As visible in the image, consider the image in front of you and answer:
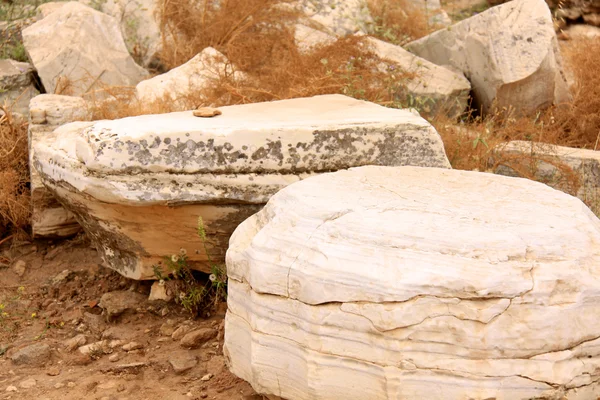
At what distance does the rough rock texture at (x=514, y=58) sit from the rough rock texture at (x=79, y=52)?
2494 millimetres

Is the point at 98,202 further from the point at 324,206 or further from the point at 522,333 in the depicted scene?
the point at 522,333

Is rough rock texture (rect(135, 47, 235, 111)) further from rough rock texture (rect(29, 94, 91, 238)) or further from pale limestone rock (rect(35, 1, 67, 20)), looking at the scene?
pale limestone rock (rect(35, 1, 67, 20))

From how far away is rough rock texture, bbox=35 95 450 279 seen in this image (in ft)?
10.5

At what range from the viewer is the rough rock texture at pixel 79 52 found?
541 centimetres

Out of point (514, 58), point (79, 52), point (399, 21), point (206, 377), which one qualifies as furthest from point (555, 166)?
point (79, 52)

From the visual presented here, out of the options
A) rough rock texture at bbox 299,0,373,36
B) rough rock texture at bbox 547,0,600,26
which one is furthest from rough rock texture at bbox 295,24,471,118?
rough rock texture at bbox 547,0,600,26

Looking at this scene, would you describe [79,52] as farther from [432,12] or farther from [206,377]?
[432,12]

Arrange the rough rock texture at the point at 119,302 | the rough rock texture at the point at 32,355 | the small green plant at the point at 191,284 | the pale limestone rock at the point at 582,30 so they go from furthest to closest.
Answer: the pale limestone rock at the point at 582,30
the rough rock texture at the point at 119,302
the small green plant at the point at 191,284
the rough rock texture at the point at 32,355

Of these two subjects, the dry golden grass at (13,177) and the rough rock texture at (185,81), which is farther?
the rough rock texture at (185,81)

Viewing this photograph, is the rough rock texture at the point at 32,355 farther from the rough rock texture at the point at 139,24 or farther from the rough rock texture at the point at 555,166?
the rough rock texture at the point at 139,24

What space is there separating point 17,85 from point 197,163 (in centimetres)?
287

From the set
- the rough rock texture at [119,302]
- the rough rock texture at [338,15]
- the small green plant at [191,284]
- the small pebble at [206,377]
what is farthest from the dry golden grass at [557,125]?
the small pebble at [206,377]

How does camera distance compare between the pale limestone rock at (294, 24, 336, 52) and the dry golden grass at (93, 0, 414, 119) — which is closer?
the dry golden grass at (93, 0, 414, 119)

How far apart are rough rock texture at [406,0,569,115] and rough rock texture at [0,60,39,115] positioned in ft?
10.7
